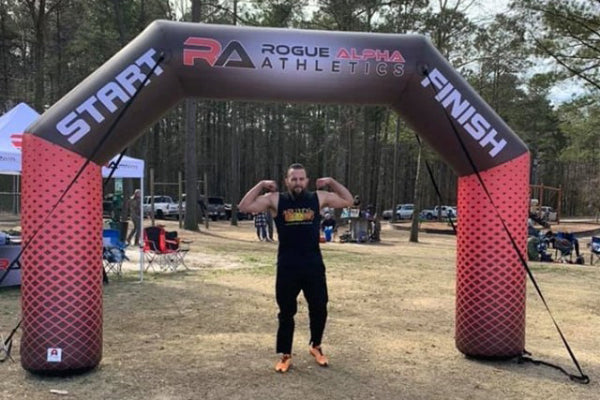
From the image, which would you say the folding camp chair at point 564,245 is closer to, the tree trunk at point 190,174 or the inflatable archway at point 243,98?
the inflatable archway at point 243,98

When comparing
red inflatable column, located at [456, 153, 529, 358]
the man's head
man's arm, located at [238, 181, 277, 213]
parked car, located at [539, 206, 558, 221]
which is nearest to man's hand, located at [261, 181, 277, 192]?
man's arm, located at [238, 181, 277, 213]

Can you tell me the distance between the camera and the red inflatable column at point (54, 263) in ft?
15.1

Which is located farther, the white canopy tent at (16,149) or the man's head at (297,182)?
the white canopy tent at (16,149)

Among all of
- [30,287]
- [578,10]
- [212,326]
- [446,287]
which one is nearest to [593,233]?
[578,10]

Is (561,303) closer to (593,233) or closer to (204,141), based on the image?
(593,233)

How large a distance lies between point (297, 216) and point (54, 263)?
1.96 meters

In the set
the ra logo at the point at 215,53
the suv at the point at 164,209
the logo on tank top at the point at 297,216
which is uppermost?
the ra logo at the point at 215,53

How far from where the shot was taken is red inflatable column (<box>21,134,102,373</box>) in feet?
15.1

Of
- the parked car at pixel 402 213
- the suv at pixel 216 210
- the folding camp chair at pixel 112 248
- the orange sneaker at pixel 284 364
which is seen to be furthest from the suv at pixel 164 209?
the orange sneaker at pixel 284 364

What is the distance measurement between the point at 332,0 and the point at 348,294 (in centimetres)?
1786

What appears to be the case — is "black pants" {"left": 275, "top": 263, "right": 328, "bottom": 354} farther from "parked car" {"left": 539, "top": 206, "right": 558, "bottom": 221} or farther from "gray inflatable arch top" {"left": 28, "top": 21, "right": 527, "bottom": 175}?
"parked car" {"left": 539, "top": 206, "right": 558, "bottom": 221}

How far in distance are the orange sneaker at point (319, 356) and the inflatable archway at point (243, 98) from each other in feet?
4.34

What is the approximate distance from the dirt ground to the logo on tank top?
126cm

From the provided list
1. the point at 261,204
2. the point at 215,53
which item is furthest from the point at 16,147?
the point at 261,204
